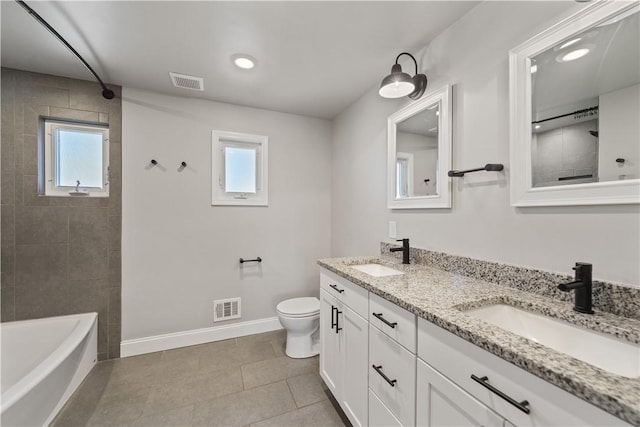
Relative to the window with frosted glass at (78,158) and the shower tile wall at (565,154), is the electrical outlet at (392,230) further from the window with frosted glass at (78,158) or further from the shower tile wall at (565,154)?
the window with frosted glass at (78,158)

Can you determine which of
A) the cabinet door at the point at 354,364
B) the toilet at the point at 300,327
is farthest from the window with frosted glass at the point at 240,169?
the cabinet door at the point at 354,364

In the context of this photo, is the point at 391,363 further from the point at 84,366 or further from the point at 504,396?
the point at 84,366

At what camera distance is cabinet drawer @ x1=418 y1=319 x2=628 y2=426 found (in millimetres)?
538

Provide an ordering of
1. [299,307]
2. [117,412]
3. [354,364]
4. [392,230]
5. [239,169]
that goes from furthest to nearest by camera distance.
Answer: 1. [239,169]
2. [299,307]
3. [392,230]
4. [117,412]
5. [354,364]

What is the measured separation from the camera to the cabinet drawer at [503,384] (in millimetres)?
538

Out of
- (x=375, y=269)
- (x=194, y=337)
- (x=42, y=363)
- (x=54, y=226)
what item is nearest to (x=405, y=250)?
(x=375, y=269)

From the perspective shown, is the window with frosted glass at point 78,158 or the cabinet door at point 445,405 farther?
the window with frosted glass at point 78,158

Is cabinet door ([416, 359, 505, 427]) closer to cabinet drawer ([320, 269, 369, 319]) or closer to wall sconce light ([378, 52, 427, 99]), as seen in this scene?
cabinet drawer ([320, 269, 369, 319])

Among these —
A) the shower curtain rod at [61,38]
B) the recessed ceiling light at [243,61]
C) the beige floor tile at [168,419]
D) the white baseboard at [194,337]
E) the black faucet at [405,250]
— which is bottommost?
the beige floor tile at [168,419]

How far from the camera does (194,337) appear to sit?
7.93ft

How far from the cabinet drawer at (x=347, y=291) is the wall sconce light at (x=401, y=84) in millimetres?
1199

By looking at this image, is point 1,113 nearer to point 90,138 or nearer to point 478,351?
point 90,138

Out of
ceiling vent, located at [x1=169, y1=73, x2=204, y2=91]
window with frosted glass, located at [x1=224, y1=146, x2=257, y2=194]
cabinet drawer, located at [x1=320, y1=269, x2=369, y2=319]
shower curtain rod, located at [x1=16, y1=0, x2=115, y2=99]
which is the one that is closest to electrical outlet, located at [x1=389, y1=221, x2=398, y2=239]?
cabinet drawer, located at [x1=320, y1=269, x2=369, y2=319]

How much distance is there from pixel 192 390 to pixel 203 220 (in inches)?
55.5
